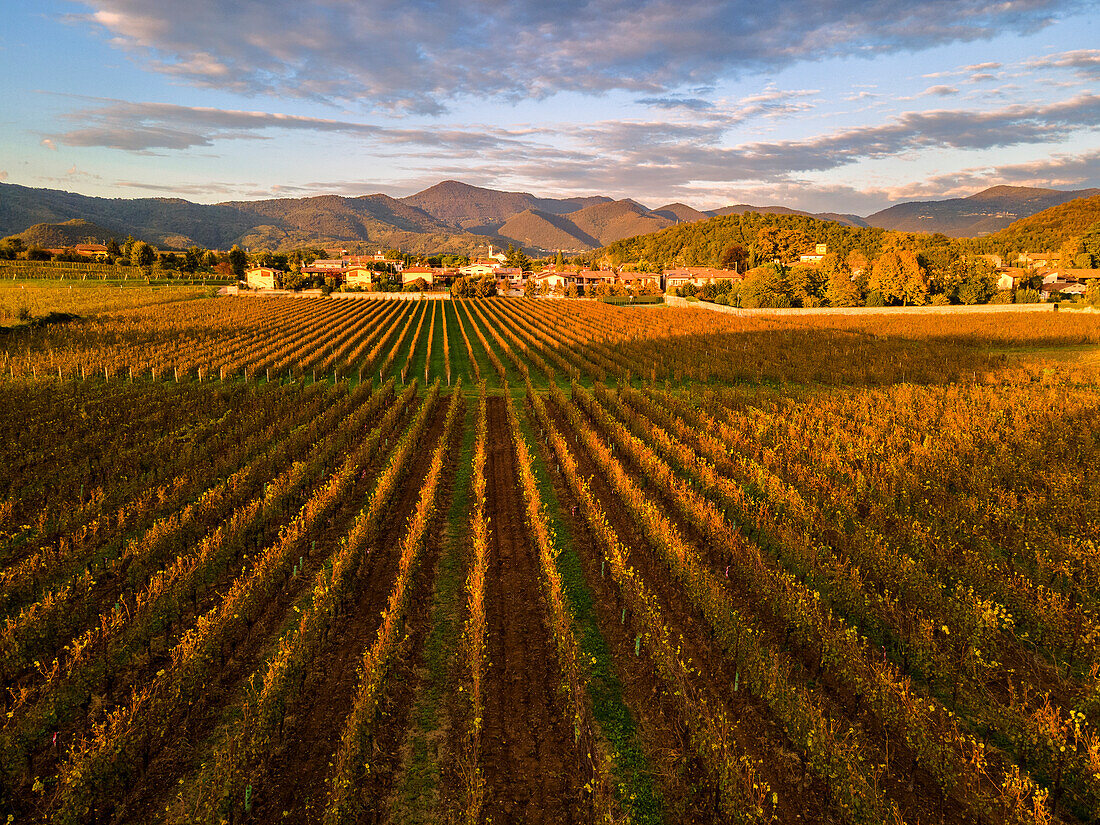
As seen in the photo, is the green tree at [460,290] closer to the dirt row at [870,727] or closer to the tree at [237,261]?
the tree at [237,261]

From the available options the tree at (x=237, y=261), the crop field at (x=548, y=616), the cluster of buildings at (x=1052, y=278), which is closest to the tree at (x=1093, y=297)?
the cluster of buildings at (x=1052, y=278)

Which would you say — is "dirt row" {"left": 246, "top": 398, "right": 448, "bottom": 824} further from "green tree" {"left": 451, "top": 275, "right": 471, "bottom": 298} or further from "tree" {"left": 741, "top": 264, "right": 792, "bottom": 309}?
"green tree" {"left": 451, "top": 275, "right": 471, "bottom": 298}

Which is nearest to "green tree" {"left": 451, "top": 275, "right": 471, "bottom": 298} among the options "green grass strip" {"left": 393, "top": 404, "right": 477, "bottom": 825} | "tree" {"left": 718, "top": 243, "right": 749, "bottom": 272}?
"tree" {"left": 718, "top": 243, "right": 749, "bottom": 272}

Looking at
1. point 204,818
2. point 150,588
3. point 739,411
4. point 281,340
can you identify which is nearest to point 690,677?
point 204,818

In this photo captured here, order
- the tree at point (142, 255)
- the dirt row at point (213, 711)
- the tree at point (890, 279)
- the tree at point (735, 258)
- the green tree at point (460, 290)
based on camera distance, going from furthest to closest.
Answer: the tree at point (735, 258) < the green tree at point (460, 290) < the tree at point (142, 255) < the tree at point (890, 279) < the dirt row at point (213, 711)

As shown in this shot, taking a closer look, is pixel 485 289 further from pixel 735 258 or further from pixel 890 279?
pixel 735 258

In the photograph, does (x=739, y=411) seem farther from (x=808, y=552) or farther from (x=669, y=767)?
(x=669, y=767)

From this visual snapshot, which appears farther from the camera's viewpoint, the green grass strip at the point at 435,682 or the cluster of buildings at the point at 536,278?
the cluster of buildings at the point at 536,278

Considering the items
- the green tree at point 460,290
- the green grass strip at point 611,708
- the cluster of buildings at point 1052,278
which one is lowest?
the green grass strip at point 611,708
